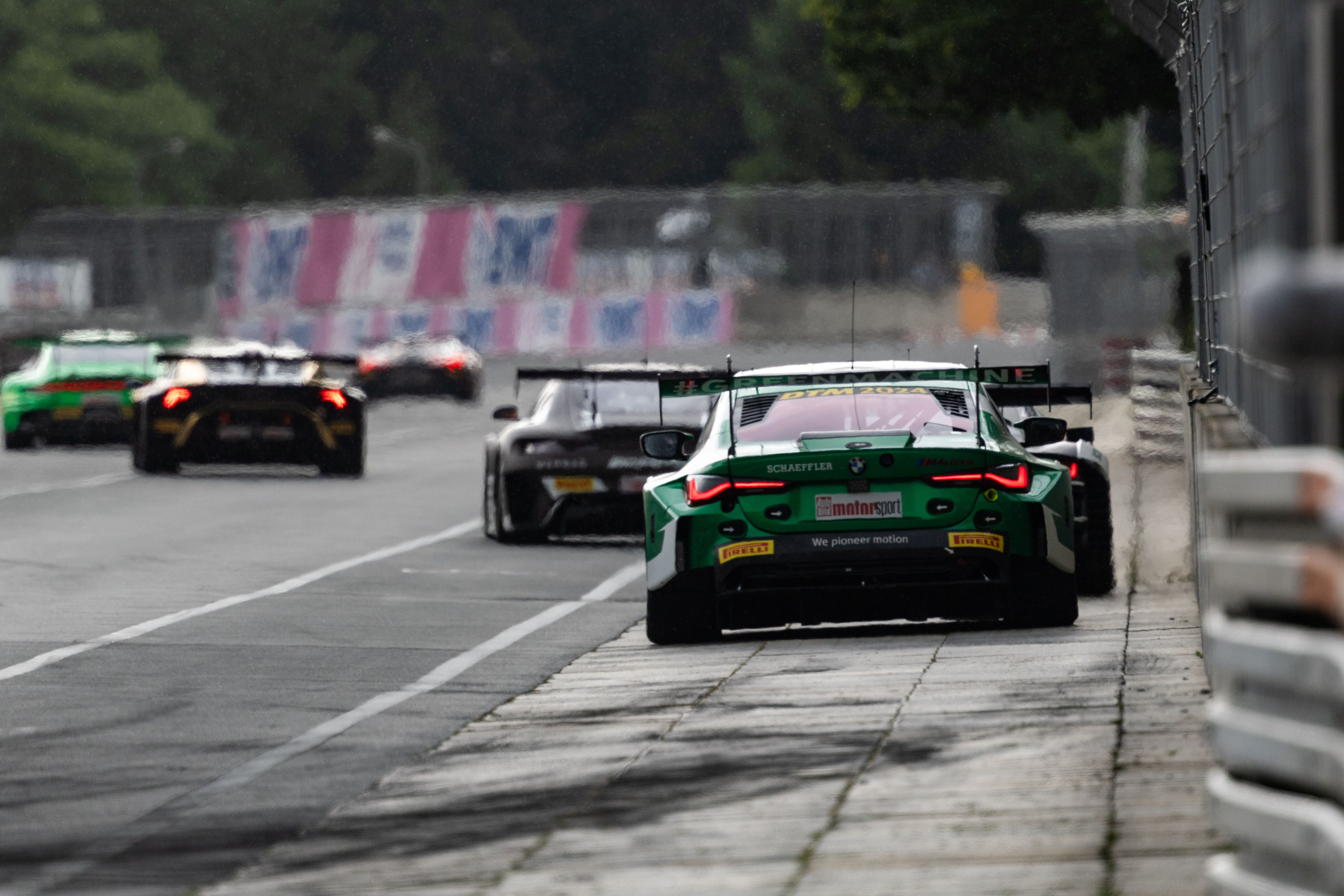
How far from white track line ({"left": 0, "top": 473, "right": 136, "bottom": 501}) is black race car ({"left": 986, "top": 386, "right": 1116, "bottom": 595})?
1193 cm

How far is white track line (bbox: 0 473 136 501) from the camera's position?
80.5 ft

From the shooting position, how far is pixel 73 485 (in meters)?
25.7

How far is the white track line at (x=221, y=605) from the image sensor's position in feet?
38.4

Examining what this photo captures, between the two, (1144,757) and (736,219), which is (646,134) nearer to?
(736,219)

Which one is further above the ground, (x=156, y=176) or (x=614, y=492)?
(x=156, y=176)

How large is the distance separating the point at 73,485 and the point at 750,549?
15.2 m

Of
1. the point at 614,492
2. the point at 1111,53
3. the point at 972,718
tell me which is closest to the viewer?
the point at 972,718

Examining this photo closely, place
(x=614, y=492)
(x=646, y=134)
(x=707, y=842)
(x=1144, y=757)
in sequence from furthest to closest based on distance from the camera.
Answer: (x=646, y=134) < (x=614, y=492) < (x=1144, y=757) < (x=707, y=842)

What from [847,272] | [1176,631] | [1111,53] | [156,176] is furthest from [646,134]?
[1176,631]

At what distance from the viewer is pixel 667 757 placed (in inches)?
329

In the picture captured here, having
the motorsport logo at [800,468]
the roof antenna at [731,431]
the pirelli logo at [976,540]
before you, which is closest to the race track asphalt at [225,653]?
the roof antenna at [731,431]

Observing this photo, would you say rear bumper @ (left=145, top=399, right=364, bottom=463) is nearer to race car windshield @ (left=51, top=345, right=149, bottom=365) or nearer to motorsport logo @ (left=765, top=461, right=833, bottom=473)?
race car windshield @ (left=51, top=345, right=149, bottom=365)

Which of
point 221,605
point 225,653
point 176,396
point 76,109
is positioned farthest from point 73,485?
point 76,109

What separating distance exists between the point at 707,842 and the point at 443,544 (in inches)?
493
